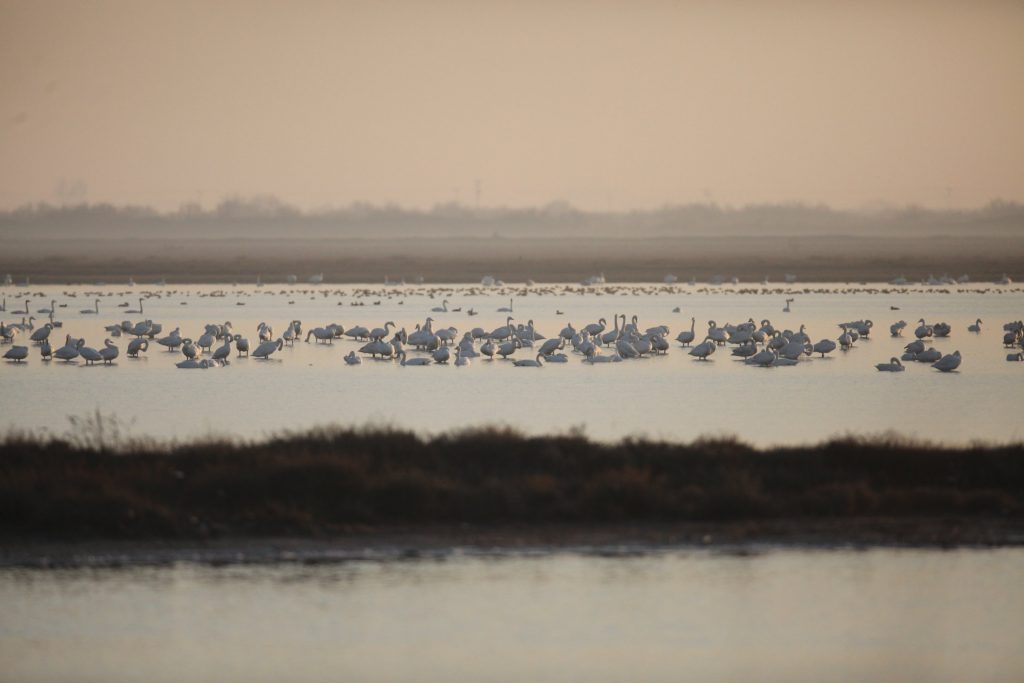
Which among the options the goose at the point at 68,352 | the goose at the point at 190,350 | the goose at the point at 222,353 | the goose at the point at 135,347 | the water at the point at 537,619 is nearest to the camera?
the water at the point at 537,619

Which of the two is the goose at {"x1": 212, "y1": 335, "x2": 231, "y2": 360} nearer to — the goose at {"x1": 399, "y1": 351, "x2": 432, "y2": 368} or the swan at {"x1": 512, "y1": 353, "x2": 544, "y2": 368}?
the goose at {"x1": 399, "y1": 351, "x2": 432, "y2": 368}

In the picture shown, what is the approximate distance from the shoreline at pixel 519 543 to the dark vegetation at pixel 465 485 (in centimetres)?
21

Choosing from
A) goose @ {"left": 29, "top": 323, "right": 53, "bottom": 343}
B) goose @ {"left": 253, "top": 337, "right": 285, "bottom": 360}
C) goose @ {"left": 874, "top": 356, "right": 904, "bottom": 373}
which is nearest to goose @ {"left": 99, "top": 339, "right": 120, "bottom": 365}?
goose @ {"left": 253, "top": 337, "right": 285, "bottom": 360}

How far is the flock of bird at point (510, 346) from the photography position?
38.2 metres

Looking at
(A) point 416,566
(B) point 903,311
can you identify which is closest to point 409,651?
(A) point 416,566

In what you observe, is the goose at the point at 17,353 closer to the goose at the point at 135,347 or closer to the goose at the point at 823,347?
the goose at the point at 135,347

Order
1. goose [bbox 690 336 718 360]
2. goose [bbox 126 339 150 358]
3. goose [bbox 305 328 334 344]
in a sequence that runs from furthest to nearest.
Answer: goose [bbox 305 328 334 344] → goose [bbox 126 339 150 358] → goose [bbox 690 336 718 360]

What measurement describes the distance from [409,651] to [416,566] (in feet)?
7.50

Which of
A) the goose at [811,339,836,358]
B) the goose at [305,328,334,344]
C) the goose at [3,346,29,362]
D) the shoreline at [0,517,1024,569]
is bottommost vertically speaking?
the shoreline at [0,517,1024,569]

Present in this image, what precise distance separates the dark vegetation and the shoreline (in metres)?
0.21

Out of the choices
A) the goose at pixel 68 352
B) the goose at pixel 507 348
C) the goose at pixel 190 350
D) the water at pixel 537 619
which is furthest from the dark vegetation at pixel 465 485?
the goose at pixel 68 352

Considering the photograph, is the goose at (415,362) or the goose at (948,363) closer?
the goose at (948,363)

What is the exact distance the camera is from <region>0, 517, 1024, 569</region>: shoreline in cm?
1470

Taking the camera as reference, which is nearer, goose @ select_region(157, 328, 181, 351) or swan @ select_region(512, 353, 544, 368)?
swan @ select_region(512, 353, 544, 368)
